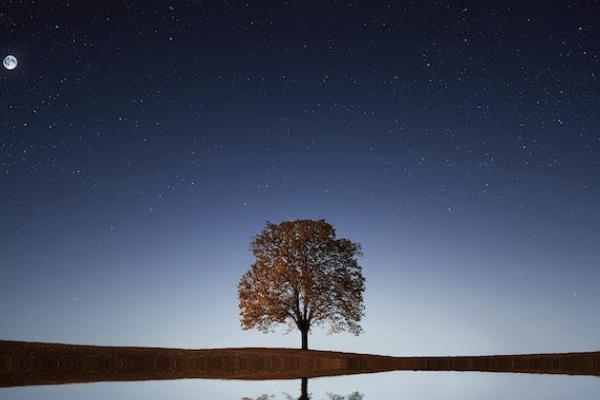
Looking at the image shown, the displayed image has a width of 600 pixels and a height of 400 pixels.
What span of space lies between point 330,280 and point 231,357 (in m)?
14.0

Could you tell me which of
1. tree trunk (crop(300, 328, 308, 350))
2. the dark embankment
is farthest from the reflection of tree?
tree trunk (crop(300, 328, 308, 350))

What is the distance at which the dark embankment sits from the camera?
2109cm

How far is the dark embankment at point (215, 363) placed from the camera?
2109cm

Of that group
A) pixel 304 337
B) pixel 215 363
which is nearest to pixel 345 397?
pixel 215 363

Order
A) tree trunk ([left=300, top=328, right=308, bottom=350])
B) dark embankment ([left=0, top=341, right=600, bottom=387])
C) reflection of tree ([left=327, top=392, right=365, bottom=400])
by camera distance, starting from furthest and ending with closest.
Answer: tree trunk ([left=300, top=328, right=308, bottom=350]) → dark embankment ([left=0, top=341, right=600, bottom=387]) → reflection of tree ([left=327, top=392, right=365, bottom=400])

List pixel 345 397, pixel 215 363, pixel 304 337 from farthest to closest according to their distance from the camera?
pixel 304 337, pixel 215 363, pixel 345 397

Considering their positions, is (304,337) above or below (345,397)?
below

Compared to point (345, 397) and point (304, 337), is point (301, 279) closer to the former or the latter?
point (304, 337)

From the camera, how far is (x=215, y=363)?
1234 inches

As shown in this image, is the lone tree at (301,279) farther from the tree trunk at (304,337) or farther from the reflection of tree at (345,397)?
the reflection of tree at (345,397)

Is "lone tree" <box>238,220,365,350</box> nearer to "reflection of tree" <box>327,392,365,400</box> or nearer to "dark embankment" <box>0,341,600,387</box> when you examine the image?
"dark embankment" <box>0,341,600,387</box>

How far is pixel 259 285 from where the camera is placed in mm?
44844

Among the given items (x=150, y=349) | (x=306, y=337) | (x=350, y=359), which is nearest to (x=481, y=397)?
(x=150, y=349)

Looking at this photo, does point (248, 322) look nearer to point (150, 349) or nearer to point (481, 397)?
point (150, 349)
